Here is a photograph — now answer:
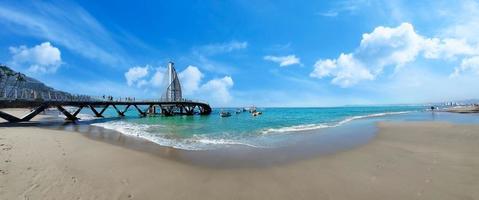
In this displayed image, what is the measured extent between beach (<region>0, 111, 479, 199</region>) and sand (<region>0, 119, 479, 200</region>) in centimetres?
2

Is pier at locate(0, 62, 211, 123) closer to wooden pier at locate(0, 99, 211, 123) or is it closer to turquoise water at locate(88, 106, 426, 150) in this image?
wooden pier at locate(0, 99, 211, 123)

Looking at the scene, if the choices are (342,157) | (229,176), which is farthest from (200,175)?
(342,157)

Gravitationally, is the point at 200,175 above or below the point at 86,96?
below

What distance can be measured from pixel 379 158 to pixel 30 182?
1151 centimetres

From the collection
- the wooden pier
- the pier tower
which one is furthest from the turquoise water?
the pier tower

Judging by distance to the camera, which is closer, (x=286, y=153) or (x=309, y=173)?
(x=309, y=173)

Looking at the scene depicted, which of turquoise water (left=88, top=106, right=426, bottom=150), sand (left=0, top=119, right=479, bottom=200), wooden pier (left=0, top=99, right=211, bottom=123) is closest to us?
sand (left=0, top=119, right=479, bottom=200)

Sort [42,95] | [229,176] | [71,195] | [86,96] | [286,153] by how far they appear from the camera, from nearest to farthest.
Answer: [71,195], [229,176], [286,153], [42,95], [86,96]

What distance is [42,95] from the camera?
34.0 m

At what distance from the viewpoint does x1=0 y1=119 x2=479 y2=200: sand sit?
5.55 metres

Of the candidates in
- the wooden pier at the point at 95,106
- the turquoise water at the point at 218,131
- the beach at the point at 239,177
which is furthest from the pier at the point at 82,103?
the beach at the point at 239,177

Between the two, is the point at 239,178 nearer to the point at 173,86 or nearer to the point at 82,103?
the point at 82,103

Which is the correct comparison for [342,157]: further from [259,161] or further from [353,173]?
[259,161]

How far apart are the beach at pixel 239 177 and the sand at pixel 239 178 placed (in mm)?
21
